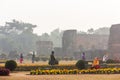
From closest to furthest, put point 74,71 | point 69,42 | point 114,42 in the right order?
point 74,71
point 114,42
point 69,42

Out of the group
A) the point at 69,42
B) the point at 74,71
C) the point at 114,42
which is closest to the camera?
the point at 74,71

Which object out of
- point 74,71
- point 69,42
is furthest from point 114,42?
point 74,71

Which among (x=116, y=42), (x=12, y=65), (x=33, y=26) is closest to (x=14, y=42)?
(x=33, y=26)

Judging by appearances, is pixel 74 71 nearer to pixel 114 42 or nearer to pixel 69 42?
pixel 114 42

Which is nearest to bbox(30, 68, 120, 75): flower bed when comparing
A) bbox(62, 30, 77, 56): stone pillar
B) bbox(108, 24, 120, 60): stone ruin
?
bbox(108, 24, 120, 60): stone ruin

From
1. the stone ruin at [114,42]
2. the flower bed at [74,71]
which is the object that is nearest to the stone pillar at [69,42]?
the stone ruin at [114,42]

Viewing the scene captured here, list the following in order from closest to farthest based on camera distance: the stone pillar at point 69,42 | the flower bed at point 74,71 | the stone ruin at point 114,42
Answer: the flower bed at point 74,71, the stone ruin at point 114,42, the stone pillar at point 69,42

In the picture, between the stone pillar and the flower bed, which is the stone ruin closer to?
the stone pillar


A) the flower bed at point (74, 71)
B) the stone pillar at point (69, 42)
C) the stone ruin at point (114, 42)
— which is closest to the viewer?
the flower bed at point (74, 71)

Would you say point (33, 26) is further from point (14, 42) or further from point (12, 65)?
point (12, 65)

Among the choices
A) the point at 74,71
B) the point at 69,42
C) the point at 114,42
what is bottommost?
the point at 74,71

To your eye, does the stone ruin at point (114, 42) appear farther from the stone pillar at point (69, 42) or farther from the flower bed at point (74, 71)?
the flower bed at point (74, 71)

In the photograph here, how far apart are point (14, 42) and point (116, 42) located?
36310mm

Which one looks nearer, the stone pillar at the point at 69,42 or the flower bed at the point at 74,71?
the flower bed at the point at 74,71
